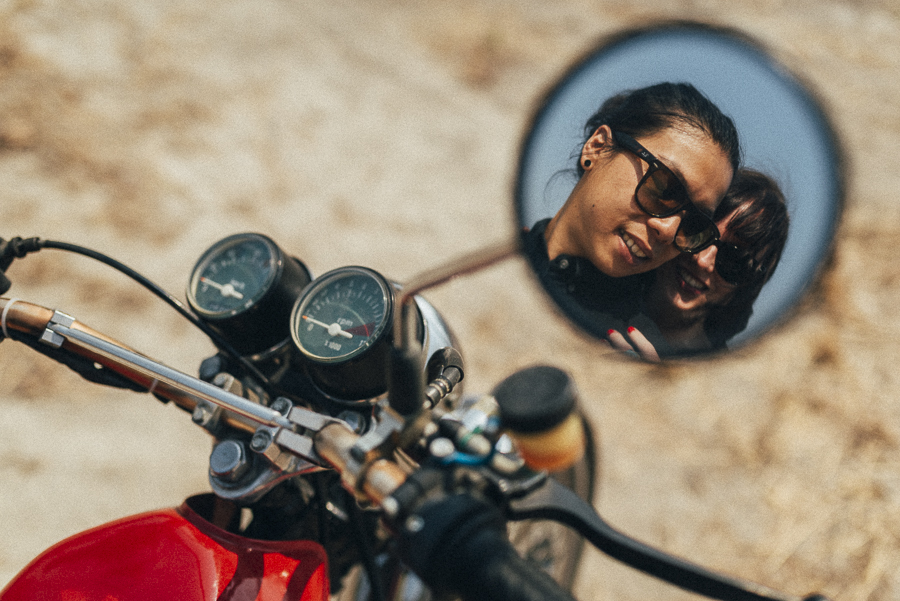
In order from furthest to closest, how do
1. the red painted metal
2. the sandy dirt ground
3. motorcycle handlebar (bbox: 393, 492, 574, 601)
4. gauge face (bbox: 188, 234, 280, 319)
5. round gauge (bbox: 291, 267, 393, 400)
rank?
the sandy dirt ground
gauge face (bbox: 188, 234, 280, 319)
round gauge (bbox: 291, 267, 393, 400)
the red painted metal
motorcycle handlebar (bbox: 393, 492, 574, 601)

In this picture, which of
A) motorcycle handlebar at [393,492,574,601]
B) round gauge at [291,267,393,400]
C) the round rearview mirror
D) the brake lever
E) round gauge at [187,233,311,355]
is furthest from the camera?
round gauge at [187,233,311,355]

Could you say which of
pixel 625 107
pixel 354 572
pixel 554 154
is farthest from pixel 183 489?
pixel 625 107

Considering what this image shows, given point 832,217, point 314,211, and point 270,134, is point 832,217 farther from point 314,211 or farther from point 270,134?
point 270,134

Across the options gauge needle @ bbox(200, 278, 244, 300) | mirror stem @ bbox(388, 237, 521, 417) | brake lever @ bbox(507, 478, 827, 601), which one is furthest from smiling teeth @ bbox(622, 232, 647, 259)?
gauge needle @ bbox(200, 278, 244, 300)

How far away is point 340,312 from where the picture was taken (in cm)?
155

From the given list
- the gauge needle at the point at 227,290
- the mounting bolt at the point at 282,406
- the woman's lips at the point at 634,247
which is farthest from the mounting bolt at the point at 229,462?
the woman's lips at the point at 634,247

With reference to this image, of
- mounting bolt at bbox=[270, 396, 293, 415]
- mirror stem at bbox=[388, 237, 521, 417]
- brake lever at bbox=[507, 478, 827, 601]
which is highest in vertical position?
mirror stem at bbox=[388, 237, 521, 417]

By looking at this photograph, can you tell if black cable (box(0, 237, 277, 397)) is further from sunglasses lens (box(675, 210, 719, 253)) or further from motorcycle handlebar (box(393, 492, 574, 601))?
sunglasses lens (box(675, 210, 719, 253))

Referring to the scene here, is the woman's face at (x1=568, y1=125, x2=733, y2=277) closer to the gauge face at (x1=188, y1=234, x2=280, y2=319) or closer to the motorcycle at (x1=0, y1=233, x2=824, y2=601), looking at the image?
the motorcycle at (x1=0, y1=233, x2=824, y2=601)

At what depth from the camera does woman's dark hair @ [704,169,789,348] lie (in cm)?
109

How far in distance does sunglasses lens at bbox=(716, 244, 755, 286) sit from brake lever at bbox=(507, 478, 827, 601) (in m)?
0.53

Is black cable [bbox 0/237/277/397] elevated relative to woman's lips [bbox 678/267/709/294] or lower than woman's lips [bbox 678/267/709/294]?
lower

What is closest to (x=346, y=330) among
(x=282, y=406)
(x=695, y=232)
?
(x=282, y=406)

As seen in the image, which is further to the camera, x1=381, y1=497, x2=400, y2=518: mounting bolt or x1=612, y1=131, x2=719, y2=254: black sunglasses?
x1=612, y1=131, x2=719, y2=254: black sunglasses
